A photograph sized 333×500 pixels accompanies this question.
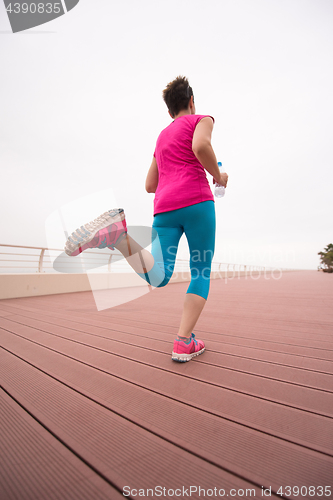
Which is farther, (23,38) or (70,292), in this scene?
(23,38)

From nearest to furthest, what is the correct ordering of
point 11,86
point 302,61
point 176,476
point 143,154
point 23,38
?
point 176,476
point 23,38
point 11,86
point 302,61
point 143,154

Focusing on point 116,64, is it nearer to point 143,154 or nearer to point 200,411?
point 143,154

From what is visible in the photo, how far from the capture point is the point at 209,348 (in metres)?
1.35

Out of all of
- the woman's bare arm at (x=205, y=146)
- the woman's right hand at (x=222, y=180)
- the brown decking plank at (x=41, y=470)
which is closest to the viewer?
the brown decking plank at (x=41, y=470)

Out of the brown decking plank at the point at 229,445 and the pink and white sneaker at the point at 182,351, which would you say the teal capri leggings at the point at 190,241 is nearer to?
the pink and white sneaker at the point at 182,351

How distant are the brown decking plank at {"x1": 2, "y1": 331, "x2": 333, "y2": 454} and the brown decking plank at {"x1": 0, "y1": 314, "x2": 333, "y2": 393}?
0.24 meters

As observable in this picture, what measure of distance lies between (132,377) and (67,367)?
340 mm

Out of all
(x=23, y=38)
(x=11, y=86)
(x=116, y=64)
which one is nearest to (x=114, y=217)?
(x=23, y=38)

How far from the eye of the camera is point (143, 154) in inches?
1072

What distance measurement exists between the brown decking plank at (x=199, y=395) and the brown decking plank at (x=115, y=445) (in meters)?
0.10

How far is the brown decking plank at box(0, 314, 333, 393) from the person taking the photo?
95 cm

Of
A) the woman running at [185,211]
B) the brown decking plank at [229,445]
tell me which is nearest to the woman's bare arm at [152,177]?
the woman running at [185,211]

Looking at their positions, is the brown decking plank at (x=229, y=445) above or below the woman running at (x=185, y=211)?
below

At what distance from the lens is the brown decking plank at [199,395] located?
2.05 ft
